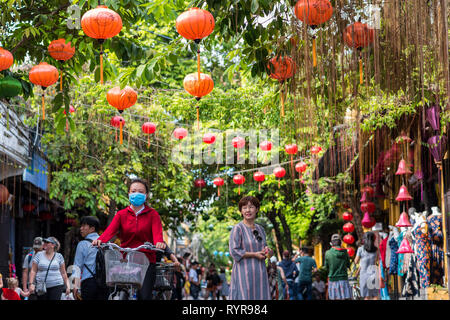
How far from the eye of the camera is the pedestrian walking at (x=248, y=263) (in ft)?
19.3

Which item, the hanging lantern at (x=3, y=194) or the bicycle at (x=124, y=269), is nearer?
the bicycle at (x=124, y=269)

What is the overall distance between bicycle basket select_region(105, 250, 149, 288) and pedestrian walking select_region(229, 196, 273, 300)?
1147 mm

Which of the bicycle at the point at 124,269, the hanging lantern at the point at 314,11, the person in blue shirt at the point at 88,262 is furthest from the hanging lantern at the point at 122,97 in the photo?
the bicycle at the point at 124,269

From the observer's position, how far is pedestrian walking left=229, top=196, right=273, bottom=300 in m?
5.88

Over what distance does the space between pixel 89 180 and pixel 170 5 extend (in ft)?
29.0

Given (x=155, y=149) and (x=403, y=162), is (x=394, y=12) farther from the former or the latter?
(x=155, y=149)

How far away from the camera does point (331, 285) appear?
1121 cm

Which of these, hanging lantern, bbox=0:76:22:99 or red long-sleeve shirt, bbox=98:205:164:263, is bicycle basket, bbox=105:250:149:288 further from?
hanging lantern, bbox=0:76:22:99

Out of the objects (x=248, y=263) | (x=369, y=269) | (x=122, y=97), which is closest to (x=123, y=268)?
(x=248, y=263)

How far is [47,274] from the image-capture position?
822 centimetres

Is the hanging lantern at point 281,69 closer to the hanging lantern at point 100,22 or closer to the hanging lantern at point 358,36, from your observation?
the hanging lantern at point 358,36

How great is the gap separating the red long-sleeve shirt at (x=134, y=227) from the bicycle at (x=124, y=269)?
477 millimetres

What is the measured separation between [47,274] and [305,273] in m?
6.83

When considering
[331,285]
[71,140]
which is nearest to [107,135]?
[71,140]
